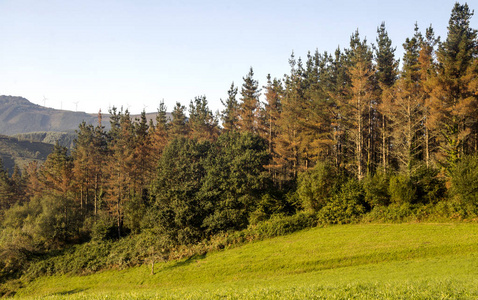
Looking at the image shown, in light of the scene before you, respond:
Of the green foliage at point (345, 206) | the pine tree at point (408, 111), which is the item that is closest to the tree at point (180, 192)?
the green foliage at point (345, 206)

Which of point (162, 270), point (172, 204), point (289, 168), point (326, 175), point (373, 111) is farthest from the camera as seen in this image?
point (289, 168)

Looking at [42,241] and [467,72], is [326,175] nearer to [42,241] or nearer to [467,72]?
[467,72]

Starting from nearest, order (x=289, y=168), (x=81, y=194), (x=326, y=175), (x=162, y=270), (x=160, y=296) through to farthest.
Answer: (x=160, y=296) < (x=162, y=270) < (x=326, y=175) < (x=289, y=168) < (x=81, y=194)

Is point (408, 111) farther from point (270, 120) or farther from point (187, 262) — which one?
point (187, 262)

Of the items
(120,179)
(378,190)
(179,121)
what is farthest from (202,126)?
(378,190)

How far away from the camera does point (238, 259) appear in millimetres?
36500

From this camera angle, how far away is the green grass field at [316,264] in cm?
2492

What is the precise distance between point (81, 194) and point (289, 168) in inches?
1858

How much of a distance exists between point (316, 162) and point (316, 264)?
831 inches

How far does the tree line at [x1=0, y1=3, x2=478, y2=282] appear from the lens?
38.2m

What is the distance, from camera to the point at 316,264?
31.5 m

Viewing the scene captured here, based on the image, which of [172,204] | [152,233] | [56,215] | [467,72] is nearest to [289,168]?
[172,204]

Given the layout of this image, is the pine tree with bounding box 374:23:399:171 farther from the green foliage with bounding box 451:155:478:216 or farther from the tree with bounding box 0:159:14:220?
the tree with bounding box 0:159:14:220

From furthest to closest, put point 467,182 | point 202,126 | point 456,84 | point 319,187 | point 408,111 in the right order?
point 202,126
point 319,187
point 408,111
point 456,84
point 467,182
